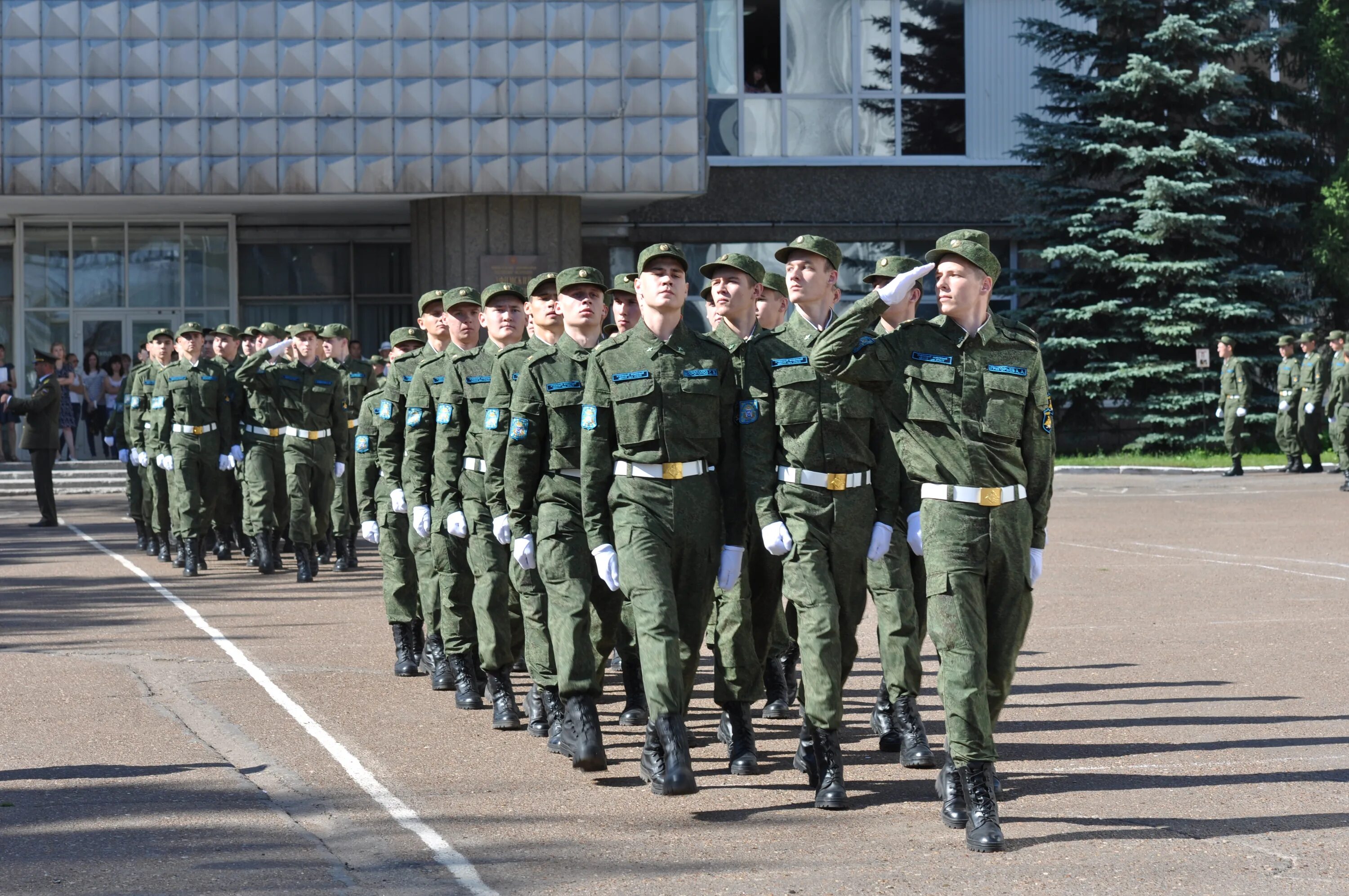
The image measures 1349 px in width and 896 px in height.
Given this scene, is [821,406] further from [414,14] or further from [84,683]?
[414,14]

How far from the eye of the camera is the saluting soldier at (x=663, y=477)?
23.4 feet

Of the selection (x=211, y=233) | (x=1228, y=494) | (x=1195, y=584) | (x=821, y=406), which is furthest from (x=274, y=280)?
(x=821, y=406)

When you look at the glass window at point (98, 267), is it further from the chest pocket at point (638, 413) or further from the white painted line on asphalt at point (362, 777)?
the chest pocket at point (638, 413)

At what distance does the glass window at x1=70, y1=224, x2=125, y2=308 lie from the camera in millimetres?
34531

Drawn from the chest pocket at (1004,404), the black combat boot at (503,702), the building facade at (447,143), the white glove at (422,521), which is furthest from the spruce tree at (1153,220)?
the chest pocket at (1004,404)

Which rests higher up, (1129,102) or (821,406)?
(1129,102)

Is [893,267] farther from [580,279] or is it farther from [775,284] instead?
[580,279]

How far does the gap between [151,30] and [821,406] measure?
1019 inches

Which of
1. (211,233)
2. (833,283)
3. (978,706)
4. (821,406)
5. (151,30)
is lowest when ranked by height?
(978,706)

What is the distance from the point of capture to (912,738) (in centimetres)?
762

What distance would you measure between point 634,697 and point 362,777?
1734 mm

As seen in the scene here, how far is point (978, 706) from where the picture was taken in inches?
248

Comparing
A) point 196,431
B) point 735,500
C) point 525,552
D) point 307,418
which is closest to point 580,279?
point 525,552

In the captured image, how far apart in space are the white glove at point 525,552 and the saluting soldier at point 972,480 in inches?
75.5
